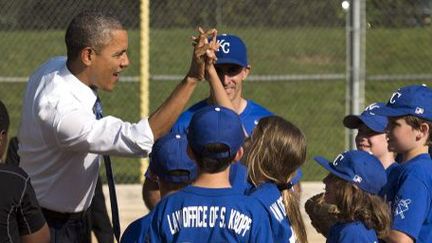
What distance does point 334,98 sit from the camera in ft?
45.2

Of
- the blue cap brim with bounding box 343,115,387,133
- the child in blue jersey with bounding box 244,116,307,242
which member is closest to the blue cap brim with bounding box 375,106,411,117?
the blue cap brim with bounding box 343,115,387,133

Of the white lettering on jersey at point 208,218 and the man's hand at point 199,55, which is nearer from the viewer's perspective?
the white lettering on jersey at point 208,218

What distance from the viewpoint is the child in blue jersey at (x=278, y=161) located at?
5203 millimetres

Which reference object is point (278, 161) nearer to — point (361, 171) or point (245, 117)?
point (361, 171)

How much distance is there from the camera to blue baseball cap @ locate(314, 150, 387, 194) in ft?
16.9

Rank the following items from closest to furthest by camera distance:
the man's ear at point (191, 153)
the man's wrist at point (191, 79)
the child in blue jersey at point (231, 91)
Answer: the man's ear at point (191, 153)
the man's wrist at point (191, 79)
the child in blue jersey at point (231, 91)

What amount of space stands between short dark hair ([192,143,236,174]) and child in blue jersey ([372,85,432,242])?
1.24 meters

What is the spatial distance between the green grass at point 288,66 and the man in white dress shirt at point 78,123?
5025 mm

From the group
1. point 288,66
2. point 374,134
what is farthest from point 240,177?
point 288,66

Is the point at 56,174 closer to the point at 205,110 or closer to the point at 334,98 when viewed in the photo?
the point at 205,110

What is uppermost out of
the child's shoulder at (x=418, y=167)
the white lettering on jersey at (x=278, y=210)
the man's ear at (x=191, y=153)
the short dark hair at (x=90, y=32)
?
the short dark hair at (x=90, y=32)

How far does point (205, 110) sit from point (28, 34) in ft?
22.7

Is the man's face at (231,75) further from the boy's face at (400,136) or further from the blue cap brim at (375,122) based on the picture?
the boy's face at (400,136)

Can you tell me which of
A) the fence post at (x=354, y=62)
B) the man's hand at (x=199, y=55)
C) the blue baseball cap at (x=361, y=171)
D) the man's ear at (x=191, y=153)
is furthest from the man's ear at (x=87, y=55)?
the fence post at (x=354, y=62)
